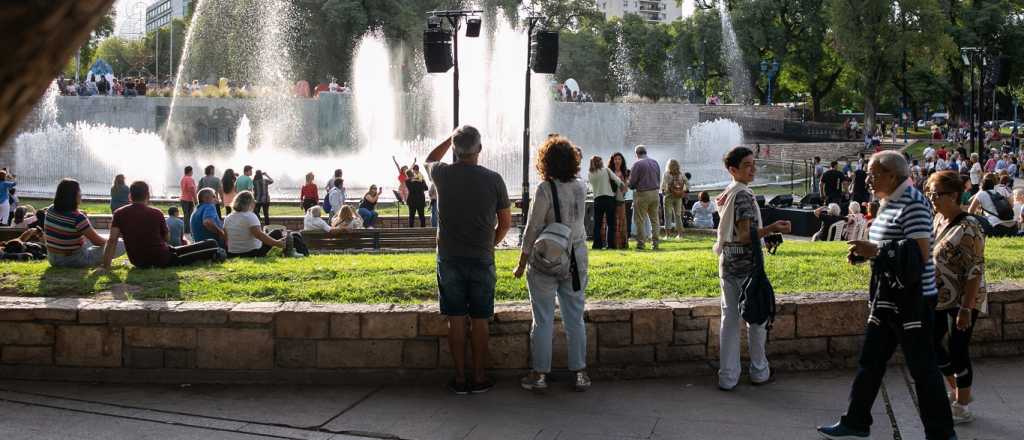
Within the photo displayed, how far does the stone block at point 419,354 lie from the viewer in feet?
20.2

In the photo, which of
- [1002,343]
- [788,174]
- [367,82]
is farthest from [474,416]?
[367,82]

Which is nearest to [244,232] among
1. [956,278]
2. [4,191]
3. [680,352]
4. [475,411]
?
[475,411]

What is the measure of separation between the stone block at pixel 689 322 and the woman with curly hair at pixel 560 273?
0.76 m

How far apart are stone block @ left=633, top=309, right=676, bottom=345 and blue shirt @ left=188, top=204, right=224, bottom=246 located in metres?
5.41

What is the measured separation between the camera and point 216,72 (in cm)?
5325

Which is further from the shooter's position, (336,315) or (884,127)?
(884,127)

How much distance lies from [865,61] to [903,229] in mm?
51373

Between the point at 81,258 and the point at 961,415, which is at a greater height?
the point at 81,258

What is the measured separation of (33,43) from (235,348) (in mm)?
4762

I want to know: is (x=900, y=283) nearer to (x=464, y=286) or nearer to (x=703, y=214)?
(x=464, y=286)

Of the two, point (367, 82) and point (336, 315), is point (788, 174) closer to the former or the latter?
point (367, 82)

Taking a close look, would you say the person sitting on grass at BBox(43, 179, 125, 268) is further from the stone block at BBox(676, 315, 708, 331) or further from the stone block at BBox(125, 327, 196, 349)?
the stone block at BBox(676, 315, 708, 331)

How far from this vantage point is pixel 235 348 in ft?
20.1

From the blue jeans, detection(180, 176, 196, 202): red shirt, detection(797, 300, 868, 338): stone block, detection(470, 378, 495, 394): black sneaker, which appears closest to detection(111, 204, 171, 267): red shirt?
detection(470, 378, 495, 394): black sneaker
